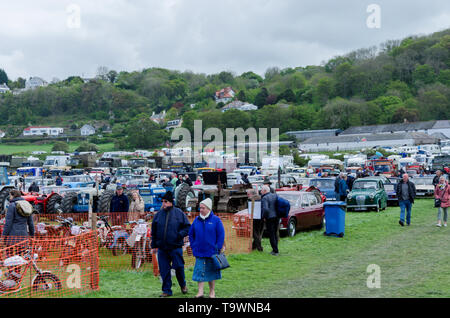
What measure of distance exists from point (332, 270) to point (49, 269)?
19.0 feet

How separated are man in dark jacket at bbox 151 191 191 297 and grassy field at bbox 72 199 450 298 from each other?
44 centimetres

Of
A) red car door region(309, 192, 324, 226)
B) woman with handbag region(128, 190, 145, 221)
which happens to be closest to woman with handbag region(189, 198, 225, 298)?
woman with handbag region(128, 190, 145, 221)

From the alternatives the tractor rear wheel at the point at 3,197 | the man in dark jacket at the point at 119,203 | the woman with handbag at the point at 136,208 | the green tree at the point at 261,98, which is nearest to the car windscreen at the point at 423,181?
the woman with handbag at the point at 136,208

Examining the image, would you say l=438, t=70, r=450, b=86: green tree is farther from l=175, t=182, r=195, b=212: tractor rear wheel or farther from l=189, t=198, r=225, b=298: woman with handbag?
l=189, t=198, r=225, b=298: woman with handbag

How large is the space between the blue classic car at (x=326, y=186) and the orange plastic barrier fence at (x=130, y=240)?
33.7 feet

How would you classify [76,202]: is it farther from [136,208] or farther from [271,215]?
[271,215]

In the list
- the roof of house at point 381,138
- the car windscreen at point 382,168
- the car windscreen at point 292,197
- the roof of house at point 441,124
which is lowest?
the car windscreen at point 292,197

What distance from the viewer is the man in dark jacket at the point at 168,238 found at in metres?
8.68

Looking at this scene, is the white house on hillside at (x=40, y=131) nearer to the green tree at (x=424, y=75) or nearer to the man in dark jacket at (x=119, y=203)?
the green tree at (x=424, y=75)

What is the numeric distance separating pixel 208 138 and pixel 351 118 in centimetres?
3684

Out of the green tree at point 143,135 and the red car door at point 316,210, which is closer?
the red car door at point 316,210

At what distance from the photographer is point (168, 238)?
866 cm

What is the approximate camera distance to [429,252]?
1255 cm

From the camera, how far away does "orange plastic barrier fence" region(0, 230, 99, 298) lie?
8461mm
